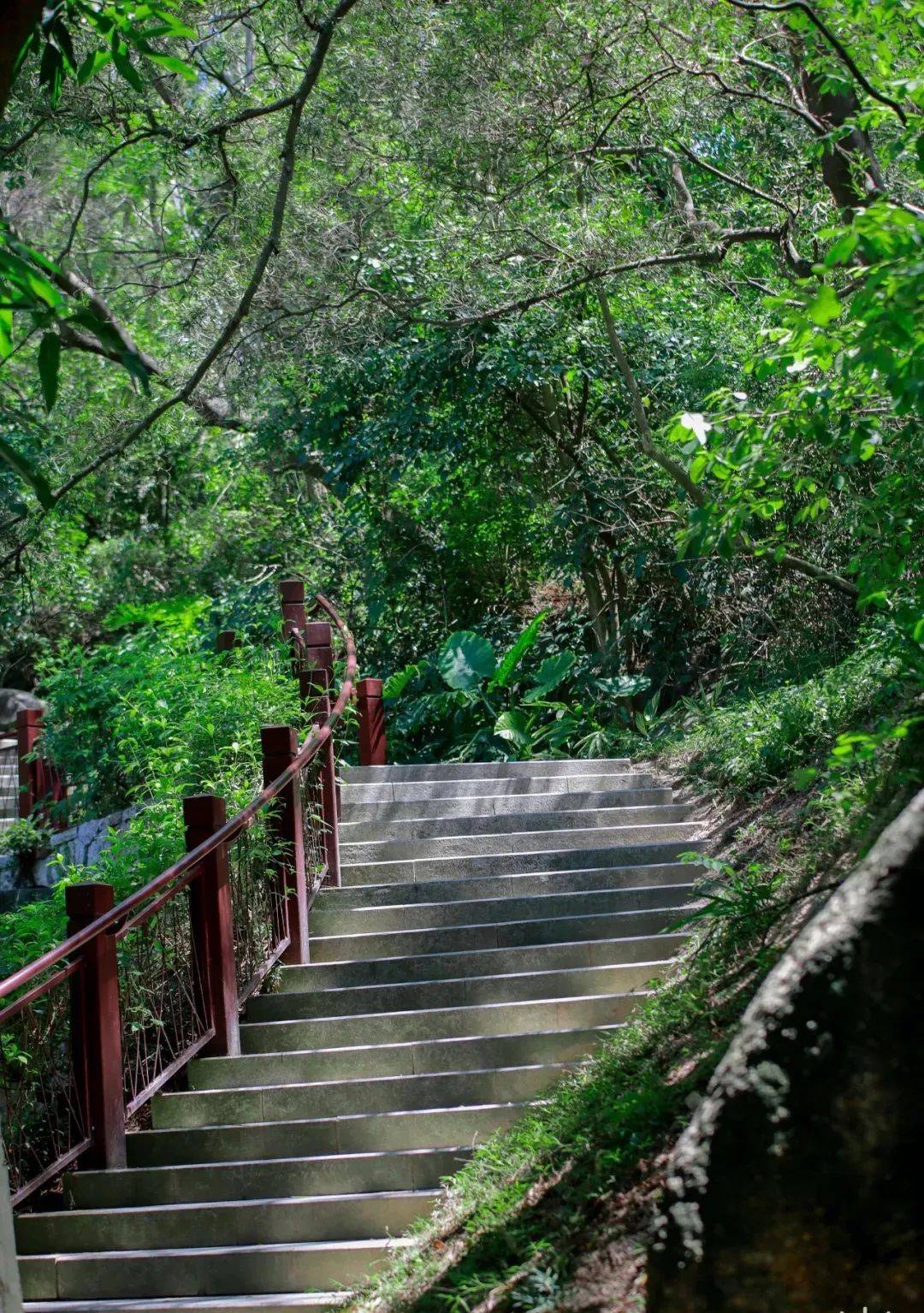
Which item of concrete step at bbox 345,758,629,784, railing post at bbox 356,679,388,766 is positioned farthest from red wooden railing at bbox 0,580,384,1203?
railing post at bbox 356,679,388,766

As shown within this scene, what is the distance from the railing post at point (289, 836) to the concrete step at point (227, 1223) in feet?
6.91

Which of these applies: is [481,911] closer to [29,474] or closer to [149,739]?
[149,739]

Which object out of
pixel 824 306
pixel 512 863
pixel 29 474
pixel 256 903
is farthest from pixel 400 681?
pixel 29 474

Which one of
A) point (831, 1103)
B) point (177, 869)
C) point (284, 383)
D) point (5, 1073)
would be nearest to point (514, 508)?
point (284, 383)

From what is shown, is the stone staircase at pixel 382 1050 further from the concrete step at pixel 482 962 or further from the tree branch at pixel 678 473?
the tree branch at pixel 678 473

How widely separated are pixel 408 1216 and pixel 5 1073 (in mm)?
2109

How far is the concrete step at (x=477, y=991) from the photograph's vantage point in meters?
7.36

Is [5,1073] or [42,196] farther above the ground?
[42,196]

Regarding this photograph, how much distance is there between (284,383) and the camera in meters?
13.9

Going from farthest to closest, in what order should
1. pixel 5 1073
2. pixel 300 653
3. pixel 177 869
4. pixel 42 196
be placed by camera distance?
1. pixel 42 196
2. pixel 300 653
3. pixel 177 869
4. pixel 5 1073

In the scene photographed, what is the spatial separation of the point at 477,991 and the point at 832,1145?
4.95m

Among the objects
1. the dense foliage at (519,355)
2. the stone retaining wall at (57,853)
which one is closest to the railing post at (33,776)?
the stone retaining wall at (57,853)

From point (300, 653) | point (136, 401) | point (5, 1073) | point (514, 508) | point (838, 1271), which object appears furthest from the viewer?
point (514, 508)

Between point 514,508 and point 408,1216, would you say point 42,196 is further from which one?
point 408,1216
